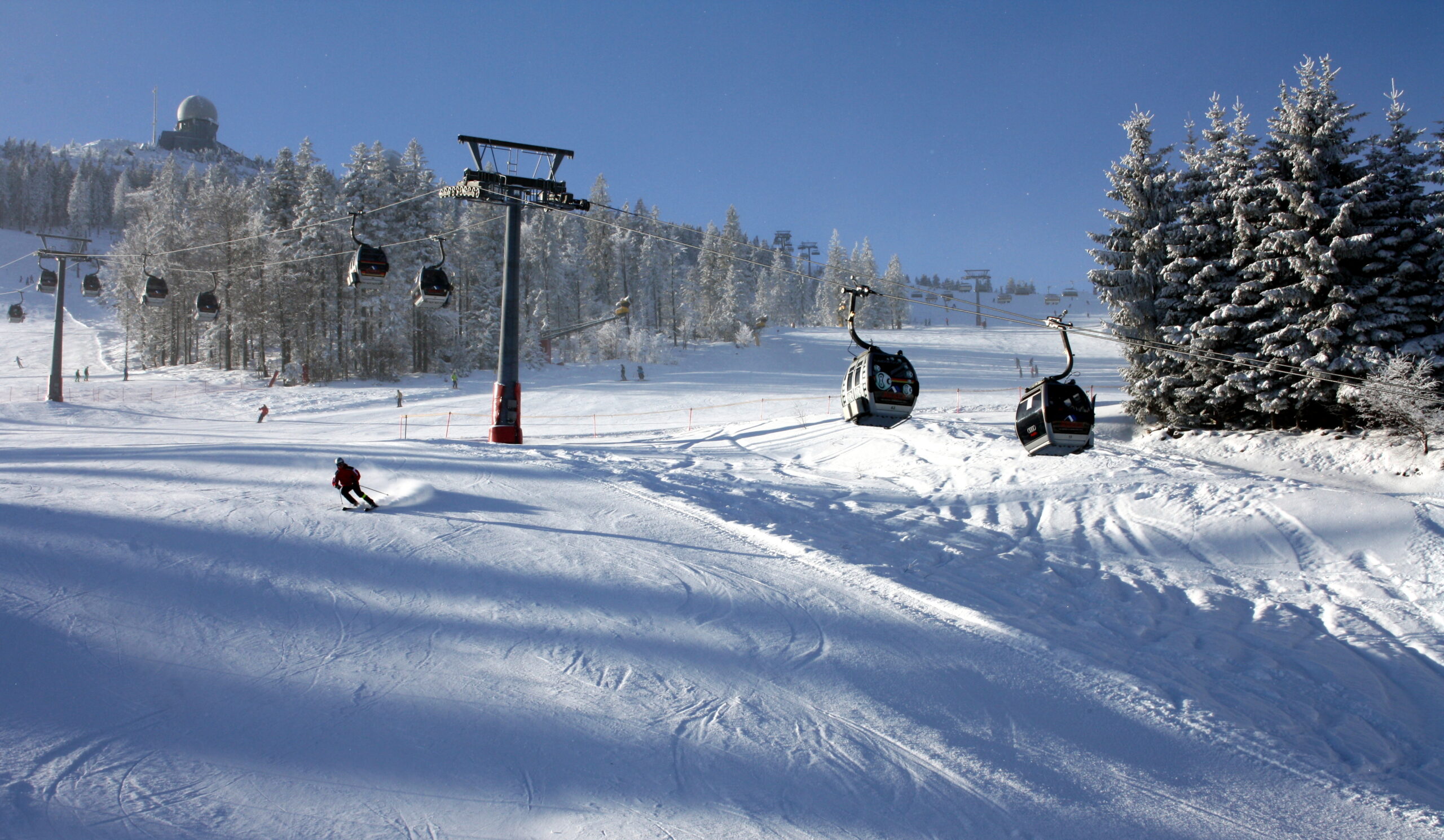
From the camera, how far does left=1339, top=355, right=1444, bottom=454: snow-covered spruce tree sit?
16844 millimetres

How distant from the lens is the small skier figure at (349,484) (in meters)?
11.8

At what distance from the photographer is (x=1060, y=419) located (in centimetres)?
1284

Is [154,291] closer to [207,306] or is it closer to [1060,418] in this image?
[207,306]

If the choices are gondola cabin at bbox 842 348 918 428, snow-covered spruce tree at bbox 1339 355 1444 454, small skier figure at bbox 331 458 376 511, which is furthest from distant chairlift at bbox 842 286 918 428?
snow-covered spruce tree at bbox 1339 355 1444 454

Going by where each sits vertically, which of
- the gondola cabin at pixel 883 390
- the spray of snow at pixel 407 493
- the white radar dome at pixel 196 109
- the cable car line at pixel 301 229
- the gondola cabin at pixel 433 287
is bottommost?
the spray of snow at pixel 407 493

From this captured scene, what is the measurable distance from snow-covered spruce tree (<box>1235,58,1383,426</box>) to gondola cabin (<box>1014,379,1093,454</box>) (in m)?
10.1

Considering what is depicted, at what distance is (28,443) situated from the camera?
2128 cm

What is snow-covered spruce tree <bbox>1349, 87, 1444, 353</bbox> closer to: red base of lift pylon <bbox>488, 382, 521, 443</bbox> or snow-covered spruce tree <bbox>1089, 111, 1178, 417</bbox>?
snow-covered spruce tree <bbox>1089, 111, 1178, 417</bbox>

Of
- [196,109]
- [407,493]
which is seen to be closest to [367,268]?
[407,493]

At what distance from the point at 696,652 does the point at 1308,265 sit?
21.7 metres

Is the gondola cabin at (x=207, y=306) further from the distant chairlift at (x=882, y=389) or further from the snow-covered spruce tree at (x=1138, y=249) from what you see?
the snow-covered spruce tree at (x=1138, y=249)

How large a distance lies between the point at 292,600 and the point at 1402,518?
18.7 metres

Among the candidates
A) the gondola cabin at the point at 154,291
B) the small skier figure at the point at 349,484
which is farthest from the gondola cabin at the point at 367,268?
the gondola cabin at the point at 154,291

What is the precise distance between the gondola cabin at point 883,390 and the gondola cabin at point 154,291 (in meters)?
26.3
